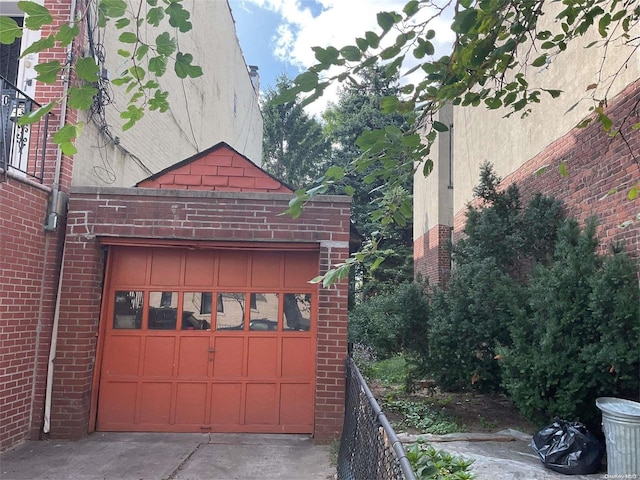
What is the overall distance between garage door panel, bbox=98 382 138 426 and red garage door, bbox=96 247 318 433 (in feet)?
0.04

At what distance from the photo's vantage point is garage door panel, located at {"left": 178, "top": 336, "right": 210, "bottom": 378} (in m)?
5.48

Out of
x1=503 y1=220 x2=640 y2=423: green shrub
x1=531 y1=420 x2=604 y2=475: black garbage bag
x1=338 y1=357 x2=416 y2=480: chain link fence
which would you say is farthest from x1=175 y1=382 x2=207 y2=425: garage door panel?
x1=531 y1=420 x2=604 y2=475: black garbage bag

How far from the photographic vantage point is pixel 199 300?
5629 mm

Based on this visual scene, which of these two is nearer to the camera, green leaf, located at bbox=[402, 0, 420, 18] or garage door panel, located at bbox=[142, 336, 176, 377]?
green leaf, located at bbox=[402, 0, 420, 18]

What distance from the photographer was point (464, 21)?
7.59ft

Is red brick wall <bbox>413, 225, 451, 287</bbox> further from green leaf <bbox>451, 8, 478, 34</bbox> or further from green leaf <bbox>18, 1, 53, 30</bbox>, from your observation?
green leaf <bbox>18, 1, 53, 30</bbox>

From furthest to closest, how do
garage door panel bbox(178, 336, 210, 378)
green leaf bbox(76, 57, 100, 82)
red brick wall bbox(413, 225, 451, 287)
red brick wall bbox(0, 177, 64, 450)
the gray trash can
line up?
red brick wall bbox(413, 225, 451, 287) → garage door panel bbox(178, 336, 210, 378) → red brick wall bbox(0, 177, 64, 450) → the gray trash can → green leaf bbox(76, 57, 100, 82)

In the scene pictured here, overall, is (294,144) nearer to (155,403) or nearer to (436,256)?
(436,256)

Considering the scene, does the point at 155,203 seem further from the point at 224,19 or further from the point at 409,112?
the point at 224,19

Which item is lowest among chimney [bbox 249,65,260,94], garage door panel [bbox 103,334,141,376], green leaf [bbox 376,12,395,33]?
garage door panel [bbox 103,334,141,376]

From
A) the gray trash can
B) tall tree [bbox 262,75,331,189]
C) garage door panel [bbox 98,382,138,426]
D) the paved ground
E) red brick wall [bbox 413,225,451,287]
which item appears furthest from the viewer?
tall tree [bbox 262,75,331,189]

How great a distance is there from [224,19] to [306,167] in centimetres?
1614

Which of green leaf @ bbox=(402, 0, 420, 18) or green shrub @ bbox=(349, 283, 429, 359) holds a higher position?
green leaf @ bbox=(402, 0, 420, 18)

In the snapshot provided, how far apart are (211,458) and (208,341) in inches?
53.6
